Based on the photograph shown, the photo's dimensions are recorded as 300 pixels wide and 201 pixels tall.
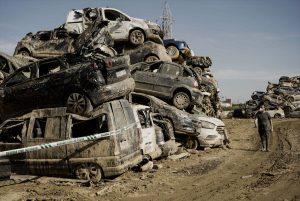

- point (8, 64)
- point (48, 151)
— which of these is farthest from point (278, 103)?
point (48, 151)

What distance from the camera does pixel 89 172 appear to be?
7.82 meters

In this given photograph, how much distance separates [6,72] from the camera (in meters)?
14.2

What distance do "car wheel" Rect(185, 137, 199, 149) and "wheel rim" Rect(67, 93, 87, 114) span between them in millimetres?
4622

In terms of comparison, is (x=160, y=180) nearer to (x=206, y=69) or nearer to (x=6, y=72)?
(x=6, y=72)

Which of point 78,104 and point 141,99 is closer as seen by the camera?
point 78,104

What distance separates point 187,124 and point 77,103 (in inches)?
169

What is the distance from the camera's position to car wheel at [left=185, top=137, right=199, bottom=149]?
12.3m

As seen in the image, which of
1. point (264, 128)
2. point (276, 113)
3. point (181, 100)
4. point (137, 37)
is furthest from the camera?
point (276, 113)

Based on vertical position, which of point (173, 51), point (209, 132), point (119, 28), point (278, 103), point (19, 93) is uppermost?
point (119, 28)

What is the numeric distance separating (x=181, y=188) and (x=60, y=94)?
14.8 ft

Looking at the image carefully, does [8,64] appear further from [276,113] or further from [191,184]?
[276,113]

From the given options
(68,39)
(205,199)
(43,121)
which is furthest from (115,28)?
(205,199)

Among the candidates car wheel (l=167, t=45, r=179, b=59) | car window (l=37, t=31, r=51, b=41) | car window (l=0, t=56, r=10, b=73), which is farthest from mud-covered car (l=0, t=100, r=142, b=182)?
car wheel (l=167, t=45, r=179, b=59)

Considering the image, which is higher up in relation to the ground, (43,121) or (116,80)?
(116,80)
